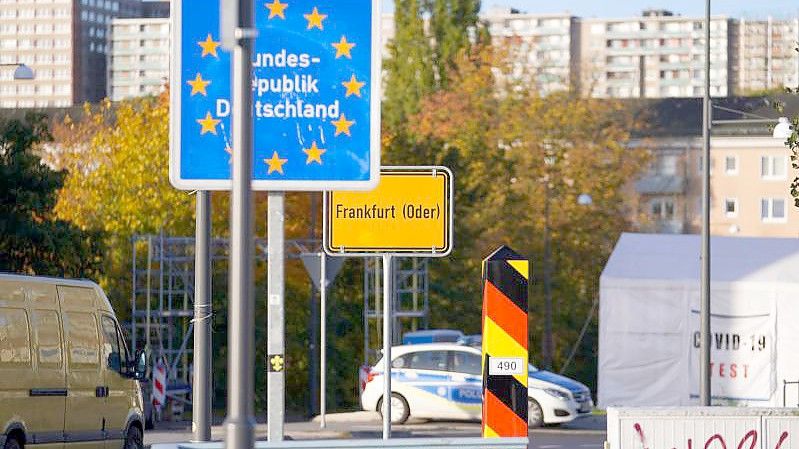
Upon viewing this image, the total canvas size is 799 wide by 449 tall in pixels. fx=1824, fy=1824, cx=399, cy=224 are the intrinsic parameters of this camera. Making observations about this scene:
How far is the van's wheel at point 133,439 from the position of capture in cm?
1829

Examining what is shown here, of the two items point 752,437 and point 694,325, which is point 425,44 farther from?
point 752,437

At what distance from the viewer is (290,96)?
29.9 feet

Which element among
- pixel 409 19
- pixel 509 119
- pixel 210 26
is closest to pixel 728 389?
pixel 210 26

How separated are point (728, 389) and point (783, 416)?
2311cm

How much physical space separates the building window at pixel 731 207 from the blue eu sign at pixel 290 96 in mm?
106382

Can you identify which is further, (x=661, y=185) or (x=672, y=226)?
(x=672, y=226)

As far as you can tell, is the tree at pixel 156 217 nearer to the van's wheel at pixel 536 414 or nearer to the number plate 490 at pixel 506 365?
the van's wheel at pixel 536 414

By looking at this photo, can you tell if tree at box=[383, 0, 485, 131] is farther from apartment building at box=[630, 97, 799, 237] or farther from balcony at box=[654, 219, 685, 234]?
apartment building at box=[630, 97, 799, 237]

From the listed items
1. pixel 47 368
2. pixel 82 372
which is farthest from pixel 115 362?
pixel 47 368

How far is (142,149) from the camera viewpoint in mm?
55594

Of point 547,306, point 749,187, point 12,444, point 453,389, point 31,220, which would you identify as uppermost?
point 749,187

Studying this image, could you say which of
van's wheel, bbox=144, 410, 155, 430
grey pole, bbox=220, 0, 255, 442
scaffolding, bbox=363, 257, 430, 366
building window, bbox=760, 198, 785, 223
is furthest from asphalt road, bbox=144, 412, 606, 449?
building window, bbox=760, 198, 785, 223

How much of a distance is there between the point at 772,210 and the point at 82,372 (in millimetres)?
99505

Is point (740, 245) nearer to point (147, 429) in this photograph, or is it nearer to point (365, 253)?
point (147, 429)
